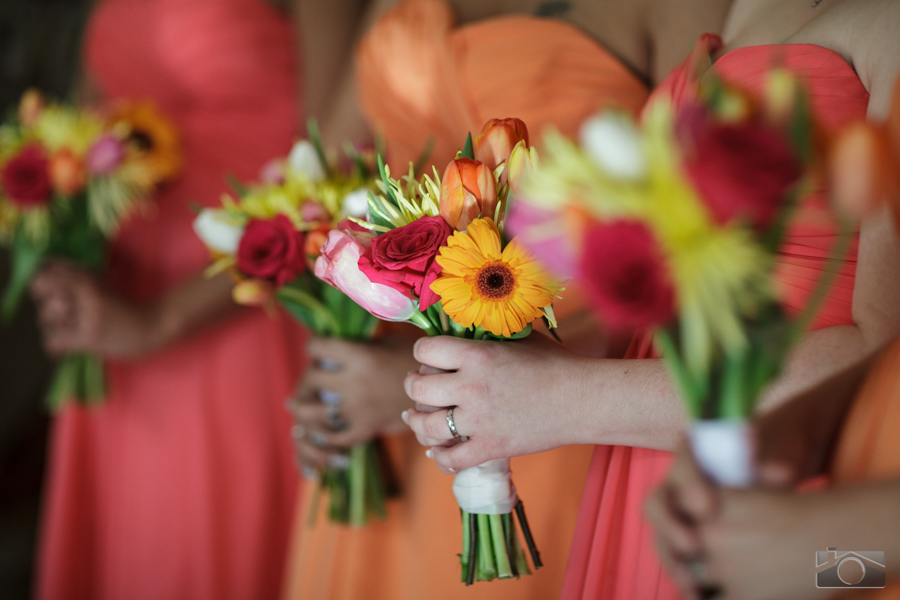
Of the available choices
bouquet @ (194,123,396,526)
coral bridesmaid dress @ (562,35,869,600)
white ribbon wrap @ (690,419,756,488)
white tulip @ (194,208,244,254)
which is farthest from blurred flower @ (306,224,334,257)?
white ribbon wrap @ (690,419,756,488)

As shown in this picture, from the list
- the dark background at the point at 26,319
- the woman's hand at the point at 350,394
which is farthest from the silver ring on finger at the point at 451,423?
the dark background at the point at 26,319

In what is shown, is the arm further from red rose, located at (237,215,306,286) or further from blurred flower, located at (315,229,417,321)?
blurred flower, located at (315,229,417,321)

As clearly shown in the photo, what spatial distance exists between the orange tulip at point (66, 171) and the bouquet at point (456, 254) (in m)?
0.84

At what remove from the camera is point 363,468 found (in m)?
0.93

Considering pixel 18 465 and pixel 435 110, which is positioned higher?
pixel 435 110

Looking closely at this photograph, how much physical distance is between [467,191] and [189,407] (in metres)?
1.08

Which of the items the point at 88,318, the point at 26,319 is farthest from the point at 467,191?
the point at 26,319

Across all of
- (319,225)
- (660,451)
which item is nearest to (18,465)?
(319,225)

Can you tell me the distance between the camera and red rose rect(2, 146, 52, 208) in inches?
46.1

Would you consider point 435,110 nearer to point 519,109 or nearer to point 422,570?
point 519,109

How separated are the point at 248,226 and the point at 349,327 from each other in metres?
0.19

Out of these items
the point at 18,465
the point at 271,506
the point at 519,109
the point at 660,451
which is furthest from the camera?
the point at 18,465

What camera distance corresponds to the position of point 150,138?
4.33 feet

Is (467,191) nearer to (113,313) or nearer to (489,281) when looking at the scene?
(489,281)
